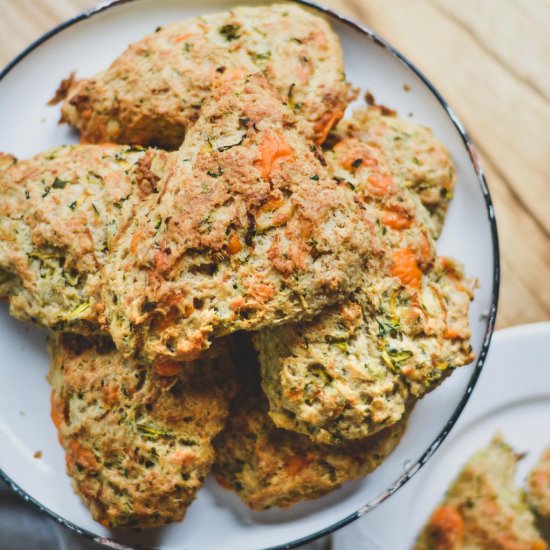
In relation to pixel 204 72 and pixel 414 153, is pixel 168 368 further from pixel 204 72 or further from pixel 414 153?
pixel 414 153

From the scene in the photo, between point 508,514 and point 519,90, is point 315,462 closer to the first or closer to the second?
point 508,514

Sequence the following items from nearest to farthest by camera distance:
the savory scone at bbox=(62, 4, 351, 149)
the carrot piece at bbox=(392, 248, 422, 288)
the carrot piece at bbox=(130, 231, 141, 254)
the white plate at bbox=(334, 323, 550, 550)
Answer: the carrot piece at bbox=(130, 231, 141, 254)
the carrot piece at bbox=(392, 248, 422, 288)
the savory scone at bbox=(62, 4, 351, 149)
the white plate at bbox=(334, 323, 550, 550)

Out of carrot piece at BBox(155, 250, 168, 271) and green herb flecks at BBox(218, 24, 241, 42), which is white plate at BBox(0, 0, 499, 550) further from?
carrot piece at BBox(155, 250, 168, 271)

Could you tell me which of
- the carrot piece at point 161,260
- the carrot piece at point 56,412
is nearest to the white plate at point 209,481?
the carrot piece at point 56,412

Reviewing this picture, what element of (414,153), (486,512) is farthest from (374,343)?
(486,512)

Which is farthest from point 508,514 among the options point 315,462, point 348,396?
point 348,396

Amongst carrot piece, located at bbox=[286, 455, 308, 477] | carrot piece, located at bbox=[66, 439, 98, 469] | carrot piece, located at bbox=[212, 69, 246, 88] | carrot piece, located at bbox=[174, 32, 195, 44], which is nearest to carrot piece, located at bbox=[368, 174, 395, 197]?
carrot piece, located at bbox=[212, 69, 246, 88]
